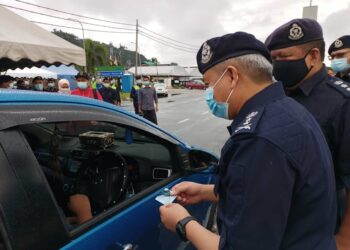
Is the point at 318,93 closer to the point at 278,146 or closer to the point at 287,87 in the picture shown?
the point at 287,87

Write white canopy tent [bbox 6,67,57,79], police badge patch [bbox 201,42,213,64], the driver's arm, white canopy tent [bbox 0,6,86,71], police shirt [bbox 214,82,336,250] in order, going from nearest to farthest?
police shirt [bbox 214,82,336,250]
police badge patch [bbox 201,42,213,64]
the driver's arm
white canopy tent [bbox 0,6,86,71]
white canopy tent [bbox 6,67,57,79]

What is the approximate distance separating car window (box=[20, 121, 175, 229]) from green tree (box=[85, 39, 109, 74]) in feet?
186

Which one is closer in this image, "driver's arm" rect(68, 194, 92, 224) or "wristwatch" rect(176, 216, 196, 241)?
"wristwatch" rect(176, 216, 196, 241)

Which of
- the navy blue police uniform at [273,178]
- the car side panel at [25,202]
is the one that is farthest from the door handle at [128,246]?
the navy blue police uniform at [273,178]

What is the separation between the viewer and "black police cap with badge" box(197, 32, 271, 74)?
120 cm

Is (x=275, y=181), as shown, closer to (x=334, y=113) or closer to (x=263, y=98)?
(x=263, y=98)

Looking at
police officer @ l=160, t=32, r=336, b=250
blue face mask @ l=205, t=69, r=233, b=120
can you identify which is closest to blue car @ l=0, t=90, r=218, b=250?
police officer @ l=160, t=32, r=336, b=250

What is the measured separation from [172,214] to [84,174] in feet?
3.00

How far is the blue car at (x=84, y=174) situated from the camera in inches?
46.5

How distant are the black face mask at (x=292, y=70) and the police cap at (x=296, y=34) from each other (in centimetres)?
10

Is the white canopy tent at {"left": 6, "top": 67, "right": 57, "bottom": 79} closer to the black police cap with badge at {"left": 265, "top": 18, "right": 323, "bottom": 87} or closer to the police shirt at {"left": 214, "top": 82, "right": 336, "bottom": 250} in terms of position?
the black police cap with badge at {"left": 265, "top": 18, "right": 323, "bottom": 87}

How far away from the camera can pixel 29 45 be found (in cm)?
513

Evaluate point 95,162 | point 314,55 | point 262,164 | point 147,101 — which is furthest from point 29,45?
point 147,101

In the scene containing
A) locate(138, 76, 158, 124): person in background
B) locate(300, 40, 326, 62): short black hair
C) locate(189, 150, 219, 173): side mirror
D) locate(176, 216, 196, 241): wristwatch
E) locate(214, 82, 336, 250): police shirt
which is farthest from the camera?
locate(138, 76, 158, 124): person in background
